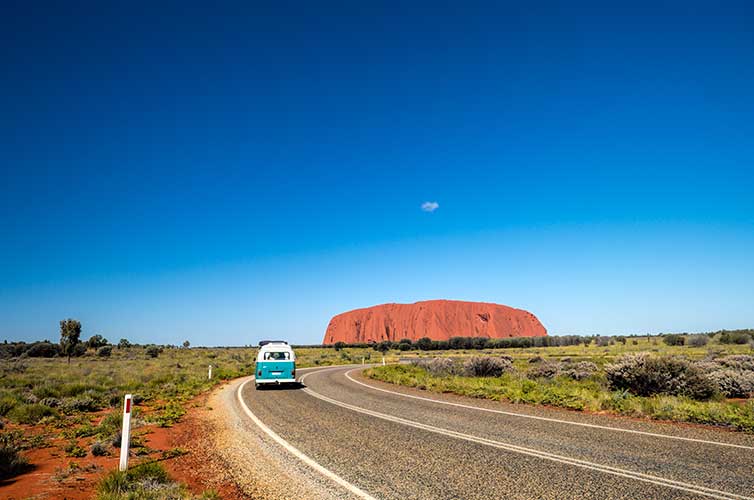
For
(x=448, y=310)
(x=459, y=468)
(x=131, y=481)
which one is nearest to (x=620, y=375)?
(x=459, y=468)

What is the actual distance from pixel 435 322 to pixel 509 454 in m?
160

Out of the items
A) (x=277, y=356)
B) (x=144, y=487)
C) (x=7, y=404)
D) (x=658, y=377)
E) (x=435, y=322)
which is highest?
(x=435, y=322)

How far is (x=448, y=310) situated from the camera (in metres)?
169

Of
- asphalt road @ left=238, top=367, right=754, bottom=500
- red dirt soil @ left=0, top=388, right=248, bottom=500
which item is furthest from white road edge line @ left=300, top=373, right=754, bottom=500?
red dirt soil @ left=0, top=388, right=248, bottom=500

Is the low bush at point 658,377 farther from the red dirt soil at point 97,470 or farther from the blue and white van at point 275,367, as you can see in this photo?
the red dirt soil at point 97,470

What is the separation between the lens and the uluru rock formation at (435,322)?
163m

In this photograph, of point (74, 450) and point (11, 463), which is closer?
point (11, 463)

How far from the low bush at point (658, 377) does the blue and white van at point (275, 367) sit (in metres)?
13.1

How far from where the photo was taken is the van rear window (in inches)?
760

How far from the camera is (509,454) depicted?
7047 millimetres

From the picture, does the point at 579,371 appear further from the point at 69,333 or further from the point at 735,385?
the point at 69,333

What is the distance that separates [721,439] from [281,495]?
26.6ft

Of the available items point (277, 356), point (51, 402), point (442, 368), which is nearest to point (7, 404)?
point (51, 402)

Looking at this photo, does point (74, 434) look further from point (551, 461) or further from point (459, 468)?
point (551, 461)
